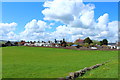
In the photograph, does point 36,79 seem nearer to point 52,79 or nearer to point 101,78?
point 52,79

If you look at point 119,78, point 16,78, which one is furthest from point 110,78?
point 16,78

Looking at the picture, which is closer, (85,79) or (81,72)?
(85,79)

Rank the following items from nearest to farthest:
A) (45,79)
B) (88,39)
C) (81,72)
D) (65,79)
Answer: (65,79)
(45,79)
(81,72)
(88,39)

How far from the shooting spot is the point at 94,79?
905cm

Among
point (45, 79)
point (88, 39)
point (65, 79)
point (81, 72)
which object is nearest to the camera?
point (65, 79)

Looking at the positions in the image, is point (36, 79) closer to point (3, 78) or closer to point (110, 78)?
point (3, 78)

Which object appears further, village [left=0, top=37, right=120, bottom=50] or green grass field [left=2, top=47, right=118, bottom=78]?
village [left=0, top=37, right=120, bottom=50]

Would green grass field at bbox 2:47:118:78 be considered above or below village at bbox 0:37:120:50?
below

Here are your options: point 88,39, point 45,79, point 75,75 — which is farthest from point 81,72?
point 88,39

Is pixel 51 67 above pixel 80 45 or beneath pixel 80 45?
beneath

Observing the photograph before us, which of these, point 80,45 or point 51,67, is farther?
point 80,45

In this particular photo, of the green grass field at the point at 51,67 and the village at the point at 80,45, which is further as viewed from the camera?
the village at the point at 80,45

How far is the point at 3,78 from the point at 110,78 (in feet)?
23.5

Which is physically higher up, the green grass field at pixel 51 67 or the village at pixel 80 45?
the village at pixel 80 45
